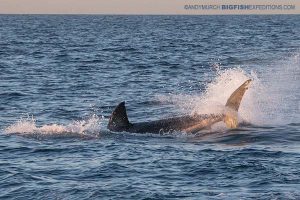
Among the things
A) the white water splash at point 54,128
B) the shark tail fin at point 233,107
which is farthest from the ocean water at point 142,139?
the shark tail fin at point 233,107

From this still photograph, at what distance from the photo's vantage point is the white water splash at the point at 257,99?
28.4 meters

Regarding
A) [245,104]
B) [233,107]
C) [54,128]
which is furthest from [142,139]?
[245,104]

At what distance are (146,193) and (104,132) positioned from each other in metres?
8.17

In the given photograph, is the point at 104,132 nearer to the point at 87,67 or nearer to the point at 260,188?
the point at 260,188

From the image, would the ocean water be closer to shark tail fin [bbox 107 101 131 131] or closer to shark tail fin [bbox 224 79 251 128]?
shark tail fin [bbox 107 101 131 131]

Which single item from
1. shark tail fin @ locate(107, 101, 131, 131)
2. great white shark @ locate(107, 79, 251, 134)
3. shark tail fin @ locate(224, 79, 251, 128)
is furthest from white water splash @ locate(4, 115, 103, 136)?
shark tail fin @ locate(224, 79, 251, 128)

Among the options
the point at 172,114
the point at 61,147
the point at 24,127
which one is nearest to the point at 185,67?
the point at 172,114

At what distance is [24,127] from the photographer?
2498 cm

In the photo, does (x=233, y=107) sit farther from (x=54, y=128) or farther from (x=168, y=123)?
(x=54, y=128)

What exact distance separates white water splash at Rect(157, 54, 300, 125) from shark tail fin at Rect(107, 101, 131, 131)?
4147 millimetres

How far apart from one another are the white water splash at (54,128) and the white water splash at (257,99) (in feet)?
16.4

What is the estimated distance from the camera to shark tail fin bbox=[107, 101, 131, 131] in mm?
24281

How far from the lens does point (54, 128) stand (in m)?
24.7

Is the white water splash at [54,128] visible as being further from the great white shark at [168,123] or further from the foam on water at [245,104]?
the great white shark at [168,123]
